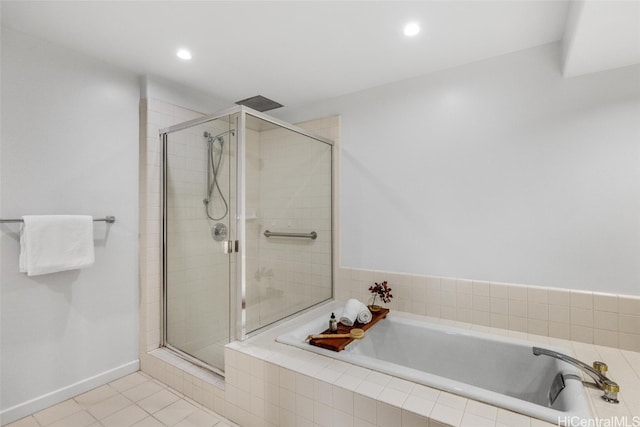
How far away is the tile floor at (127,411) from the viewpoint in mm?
Answer: 1738

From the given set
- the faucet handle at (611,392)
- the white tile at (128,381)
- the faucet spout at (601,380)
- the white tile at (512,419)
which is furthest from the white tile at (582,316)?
the white tile at (128,381)

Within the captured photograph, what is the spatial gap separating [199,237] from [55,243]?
32.1 inches

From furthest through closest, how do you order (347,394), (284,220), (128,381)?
(284,220), (128,381), (347,394)

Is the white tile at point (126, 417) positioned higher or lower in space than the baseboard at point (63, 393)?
lower

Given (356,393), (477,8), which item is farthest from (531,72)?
(356,393)

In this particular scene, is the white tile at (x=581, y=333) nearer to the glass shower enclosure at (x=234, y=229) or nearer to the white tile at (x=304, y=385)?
the white tile at (x=304, y=385)

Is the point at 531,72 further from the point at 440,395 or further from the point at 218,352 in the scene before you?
the point at 218,352

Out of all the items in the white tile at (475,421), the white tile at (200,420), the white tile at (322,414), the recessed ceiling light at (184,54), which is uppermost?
the recessed ceiling light at (184,54)

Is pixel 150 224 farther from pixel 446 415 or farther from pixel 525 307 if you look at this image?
pixel 525 307

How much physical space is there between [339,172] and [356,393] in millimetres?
1841

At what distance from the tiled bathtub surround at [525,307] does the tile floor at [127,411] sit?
155cm

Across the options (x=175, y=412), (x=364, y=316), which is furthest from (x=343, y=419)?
(x=175, y=412)

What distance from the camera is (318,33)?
1.83 m

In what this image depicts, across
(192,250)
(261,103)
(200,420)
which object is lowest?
(200,420)
